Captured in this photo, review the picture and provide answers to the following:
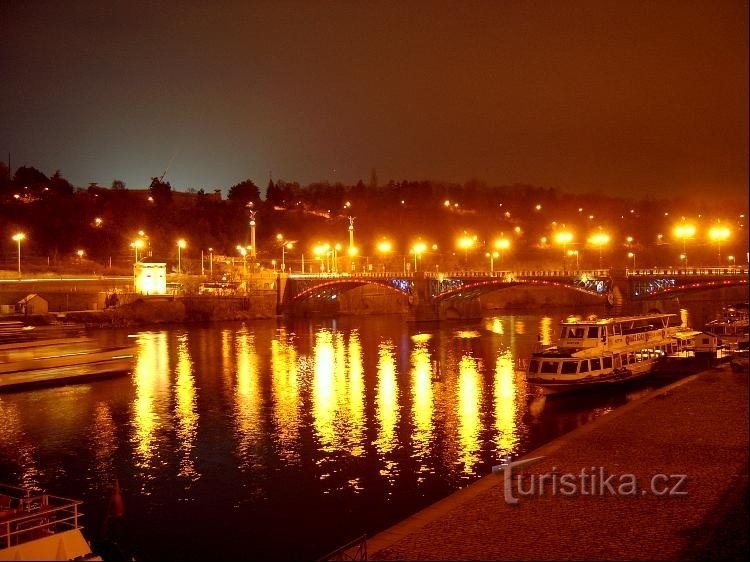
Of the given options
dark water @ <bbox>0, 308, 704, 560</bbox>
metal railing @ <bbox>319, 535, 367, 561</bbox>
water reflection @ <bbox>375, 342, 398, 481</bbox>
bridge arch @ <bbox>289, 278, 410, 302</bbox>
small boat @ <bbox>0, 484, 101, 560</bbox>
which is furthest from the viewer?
bridge arch @ <bbox>289, 278, 410, 302</bbox>

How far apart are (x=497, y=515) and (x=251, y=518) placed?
268 inches

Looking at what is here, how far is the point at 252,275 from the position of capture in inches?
3551

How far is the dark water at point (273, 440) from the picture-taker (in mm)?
17984

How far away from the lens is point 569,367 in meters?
31.8

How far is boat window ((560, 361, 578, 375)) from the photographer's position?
104ft

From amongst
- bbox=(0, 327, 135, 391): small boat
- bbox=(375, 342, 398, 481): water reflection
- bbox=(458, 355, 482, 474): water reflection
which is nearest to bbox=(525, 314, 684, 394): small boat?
bbox=(458, 355, 482, 474): water reflection

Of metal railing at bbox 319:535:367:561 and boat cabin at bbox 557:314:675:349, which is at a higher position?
boat cabin at bbox 557:314:675:349

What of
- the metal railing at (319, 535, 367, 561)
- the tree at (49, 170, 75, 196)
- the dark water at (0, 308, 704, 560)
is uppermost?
the tree at (49, 170, 75, 196)

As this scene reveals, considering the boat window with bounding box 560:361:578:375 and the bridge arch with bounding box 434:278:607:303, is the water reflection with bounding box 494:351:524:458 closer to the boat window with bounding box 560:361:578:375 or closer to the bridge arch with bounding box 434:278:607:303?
the boat window with bounding box 560:361:578:375

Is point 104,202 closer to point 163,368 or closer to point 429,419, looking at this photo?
point 163,368

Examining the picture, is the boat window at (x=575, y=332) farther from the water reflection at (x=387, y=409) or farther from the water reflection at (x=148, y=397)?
the water reflection at (x=148, y=397)

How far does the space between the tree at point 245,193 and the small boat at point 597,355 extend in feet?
419

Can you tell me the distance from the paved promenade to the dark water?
11.1 ft

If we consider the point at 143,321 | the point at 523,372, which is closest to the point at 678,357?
the point at 523,372
